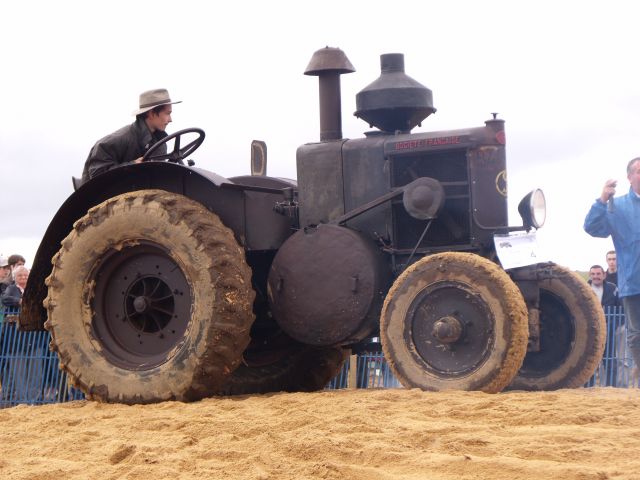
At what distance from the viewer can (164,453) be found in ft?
15.2

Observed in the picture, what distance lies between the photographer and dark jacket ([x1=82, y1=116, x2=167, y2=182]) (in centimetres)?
754

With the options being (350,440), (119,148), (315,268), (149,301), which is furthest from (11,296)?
(350,440)

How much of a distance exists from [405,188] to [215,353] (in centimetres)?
172

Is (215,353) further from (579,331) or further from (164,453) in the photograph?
(579,331)

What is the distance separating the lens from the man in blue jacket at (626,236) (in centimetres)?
793

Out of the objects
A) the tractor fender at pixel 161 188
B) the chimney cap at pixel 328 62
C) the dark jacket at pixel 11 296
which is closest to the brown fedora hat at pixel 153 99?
the tractor fender at pixel 161 188

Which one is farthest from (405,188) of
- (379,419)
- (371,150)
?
(379,419)

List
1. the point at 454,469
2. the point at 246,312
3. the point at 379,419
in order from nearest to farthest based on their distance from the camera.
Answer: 1. the point at 454,469
2. the point at 379,419
3. the point at 246,312

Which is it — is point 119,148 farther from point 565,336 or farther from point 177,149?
point 565,336

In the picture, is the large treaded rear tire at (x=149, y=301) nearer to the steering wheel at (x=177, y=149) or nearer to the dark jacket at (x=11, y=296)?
the steering wheel at (x=177, y=149)

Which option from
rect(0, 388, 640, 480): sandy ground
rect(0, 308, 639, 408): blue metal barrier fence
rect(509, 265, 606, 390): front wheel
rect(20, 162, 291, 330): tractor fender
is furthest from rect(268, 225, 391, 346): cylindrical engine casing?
rect(0, 308, 639, 408): blue metal barrier fence

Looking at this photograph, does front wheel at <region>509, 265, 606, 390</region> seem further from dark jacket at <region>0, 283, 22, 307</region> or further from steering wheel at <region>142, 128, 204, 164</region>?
dark jacket at <region>0, 283, 22, 307</region>

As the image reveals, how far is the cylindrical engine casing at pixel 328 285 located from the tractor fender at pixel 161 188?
0.36m

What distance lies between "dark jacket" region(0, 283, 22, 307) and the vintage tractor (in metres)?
2.90
